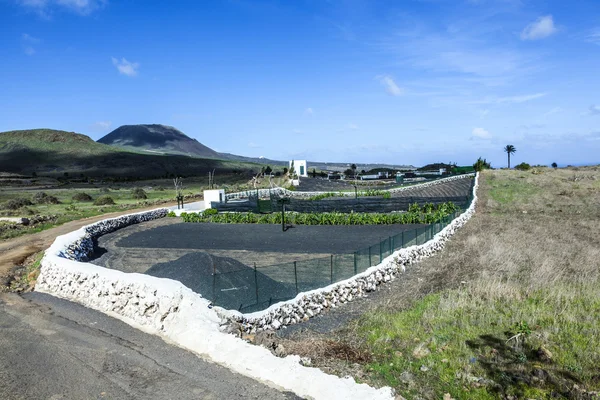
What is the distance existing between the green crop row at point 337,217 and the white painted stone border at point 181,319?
808 inches

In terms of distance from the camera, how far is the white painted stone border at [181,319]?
808 cm

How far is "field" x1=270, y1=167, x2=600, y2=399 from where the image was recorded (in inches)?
341

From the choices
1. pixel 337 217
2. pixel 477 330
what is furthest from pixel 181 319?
pixel 337 217

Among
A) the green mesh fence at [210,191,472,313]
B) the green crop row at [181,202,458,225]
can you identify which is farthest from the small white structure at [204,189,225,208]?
the green mesh fence at [210,191,472,313]

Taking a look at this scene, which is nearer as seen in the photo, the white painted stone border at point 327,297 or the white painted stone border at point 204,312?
the white painted stone border at point 204,312

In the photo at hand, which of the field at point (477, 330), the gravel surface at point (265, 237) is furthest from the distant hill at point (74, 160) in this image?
the field at point (477, 330)

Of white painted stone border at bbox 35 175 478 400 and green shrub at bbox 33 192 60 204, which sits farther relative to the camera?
green shrub at bbox 33 192 60 204

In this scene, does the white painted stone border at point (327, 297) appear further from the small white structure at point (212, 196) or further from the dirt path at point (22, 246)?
the small white structure at point (212, 196)

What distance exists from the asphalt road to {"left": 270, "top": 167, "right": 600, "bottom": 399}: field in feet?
6.21

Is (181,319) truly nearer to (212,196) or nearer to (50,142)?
(212,196)

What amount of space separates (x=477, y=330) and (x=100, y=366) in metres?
8.16

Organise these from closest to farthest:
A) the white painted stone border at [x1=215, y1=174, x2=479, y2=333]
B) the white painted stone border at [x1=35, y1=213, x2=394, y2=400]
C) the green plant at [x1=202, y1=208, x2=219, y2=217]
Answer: the white painted stone border at [x1=35, y1=213, x2=394, y2=400], the white painted stone border at [x1=215, y1=174, x2=479, y2=333], the green plant at [x1=202, y1=208, x2=219, y2=217]

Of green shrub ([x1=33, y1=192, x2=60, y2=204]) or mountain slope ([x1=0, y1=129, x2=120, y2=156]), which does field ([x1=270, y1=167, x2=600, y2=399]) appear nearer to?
green shrub ([x1=33, y1=192, x2=60, y2=204])

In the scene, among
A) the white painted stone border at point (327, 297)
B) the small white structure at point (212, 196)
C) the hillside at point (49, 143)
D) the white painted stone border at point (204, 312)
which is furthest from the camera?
the hillside at point (49, 143)
